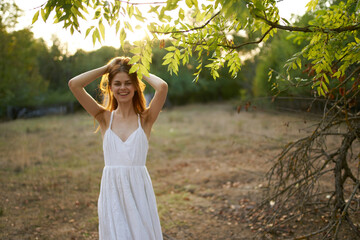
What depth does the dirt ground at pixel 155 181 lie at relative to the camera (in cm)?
427

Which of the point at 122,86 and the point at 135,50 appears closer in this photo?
the point at 135,50

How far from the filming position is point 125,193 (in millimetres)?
2307

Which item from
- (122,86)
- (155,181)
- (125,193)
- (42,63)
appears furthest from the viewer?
(42,63)

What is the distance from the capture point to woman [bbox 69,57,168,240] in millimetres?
2309

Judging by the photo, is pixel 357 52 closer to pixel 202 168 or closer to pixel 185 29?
pixel 185 29

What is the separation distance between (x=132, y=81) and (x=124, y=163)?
0.64 meters

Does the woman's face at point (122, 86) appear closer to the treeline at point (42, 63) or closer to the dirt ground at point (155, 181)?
the treeline at point (42, 63)

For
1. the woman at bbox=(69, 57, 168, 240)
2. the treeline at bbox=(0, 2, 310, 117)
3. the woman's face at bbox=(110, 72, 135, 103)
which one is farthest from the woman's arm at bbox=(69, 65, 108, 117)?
the treeline at bbox=(0, 2, 310, 117)

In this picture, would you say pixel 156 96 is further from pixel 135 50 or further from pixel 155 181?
pixel 155 181

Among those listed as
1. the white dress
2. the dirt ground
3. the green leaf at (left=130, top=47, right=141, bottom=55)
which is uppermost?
the green leaf at (left=130, top=47, right=141, bottom=55)

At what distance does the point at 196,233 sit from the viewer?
4.20 metres

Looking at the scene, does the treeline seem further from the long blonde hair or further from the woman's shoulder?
the woman's shoulder

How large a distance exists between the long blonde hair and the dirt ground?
166 centimetres

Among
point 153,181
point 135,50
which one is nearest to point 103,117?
point 135,50
